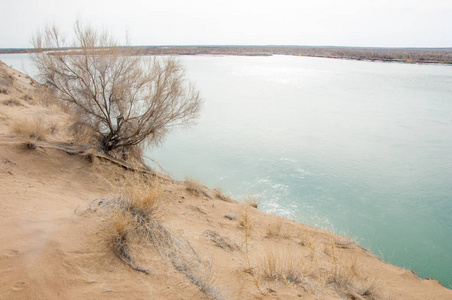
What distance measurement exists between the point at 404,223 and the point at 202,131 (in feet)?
30.7

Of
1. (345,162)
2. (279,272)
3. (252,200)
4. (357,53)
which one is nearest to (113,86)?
(252,200)

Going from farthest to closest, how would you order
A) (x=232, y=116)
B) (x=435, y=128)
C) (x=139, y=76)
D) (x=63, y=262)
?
1. (x=232, y=116)
2. (x=435, y=128)
3. (x=139, y=76)
4. (x=63, y=262)

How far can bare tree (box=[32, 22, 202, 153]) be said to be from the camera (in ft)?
24.1

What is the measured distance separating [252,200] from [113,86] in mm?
4928

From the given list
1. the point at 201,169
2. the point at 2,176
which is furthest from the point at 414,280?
the point at 2,176

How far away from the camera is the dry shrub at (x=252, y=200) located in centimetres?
725

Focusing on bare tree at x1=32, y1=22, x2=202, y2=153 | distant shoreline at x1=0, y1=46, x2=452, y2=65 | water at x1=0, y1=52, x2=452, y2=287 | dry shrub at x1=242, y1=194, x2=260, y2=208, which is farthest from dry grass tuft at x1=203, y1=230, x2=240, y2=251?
distant shoreline at x1=0, y1=46, x2=452, y2=65

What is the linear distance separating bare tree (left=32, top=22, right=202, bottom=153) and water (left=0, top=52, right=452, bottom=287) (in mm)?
2152

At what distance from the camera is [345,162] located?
10.0 meters

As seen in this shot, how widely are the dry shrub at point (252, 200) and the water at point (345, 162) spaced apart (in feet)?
0.88

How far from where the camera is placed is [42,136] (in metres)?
6.93

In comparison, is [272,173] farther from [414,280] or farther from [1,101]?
[1,101]

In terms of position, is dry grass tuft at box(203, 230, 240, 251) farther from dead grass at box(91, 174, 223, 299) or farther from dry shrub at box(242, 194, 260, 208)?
dry shrub at box(242, 194, 260, 208)

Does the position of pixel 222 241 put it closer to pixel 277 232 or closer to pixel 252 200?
pixel 277 232
